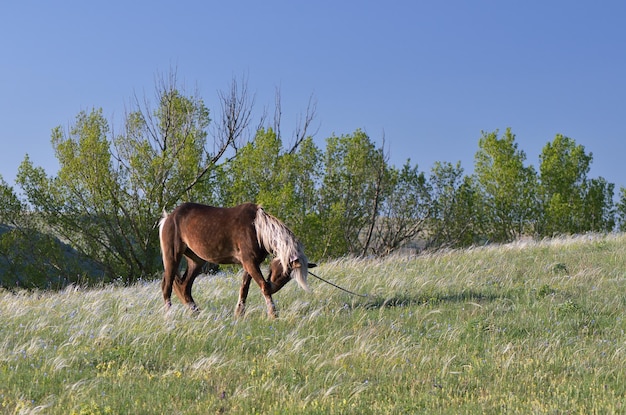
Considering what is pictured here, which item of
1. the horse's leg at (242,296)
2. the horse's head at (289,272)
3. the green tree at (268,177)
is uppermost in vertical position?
the green tree at (268,177)

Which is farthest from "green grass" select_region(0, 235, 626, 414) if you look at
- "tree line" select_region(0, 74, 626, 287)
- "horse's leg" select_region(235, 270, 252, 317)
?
"tree line" select_region(0, 74, 626, 287)

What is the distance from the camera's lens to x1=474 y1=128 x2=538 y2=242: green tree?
1777 inches

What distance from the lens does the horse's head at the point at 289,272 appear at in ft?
32.8

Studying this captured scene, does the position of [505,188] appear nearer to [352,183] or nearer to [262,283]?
[352,183]

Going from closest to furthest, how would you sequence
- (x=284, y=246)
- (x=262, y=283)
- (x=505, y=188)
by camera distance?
1. (x=284, y=246)
2. (x=262, y=283)
3. (x=505, y=188)

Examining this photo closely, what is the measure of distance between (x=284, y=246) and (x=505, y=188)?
1491 inches

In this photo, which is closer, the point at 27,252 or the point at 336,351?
the point at 336,351

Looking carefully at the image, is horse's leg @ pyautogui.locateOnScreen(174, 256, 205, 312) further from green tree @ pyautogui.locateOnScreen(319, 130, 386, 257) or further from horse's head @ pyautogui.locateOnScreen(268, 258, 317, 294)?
green tree @ pyautogui.locateOnScreen(319, 130, 386, 257)

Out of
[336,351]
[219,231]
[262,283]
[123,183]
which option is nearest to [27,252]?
[123,183]

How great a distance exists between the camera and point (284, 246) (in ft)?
33.2

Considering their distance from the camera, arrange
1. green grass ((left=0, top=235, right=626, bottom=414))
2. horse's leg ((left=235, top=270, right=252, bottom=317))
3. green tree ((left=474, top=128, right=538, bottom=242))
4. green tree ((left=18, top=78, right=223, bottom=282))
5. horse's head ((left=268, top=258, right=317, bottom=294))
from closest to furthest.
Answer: green grass ((left=0, top=235, right=626, bottom=414))
horse's head ((left=268, top=258, right=317, bottom=294))
horse's leg ((left=235, top=270, right=252, bottom=317))
green tree ((left=18, top=78, right=223, bottom=282))
green tree ((left=474, top=128, right=538, bottom=242))

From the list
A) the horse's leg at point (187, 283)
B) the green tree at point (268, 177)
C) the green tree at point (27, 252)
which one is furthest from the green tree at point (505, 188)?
the horse's leg at point (187, 283)

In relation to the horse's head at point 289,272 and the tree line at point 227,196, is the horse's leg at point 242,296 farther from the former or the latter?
the tree line at point 227,196

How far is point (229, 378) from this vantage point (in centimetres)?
731
